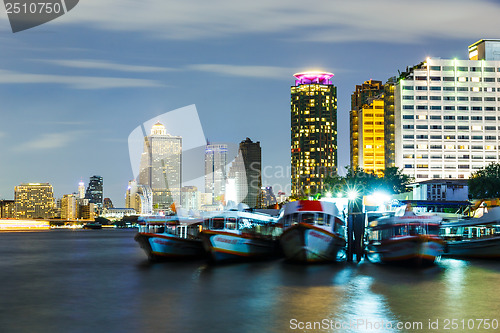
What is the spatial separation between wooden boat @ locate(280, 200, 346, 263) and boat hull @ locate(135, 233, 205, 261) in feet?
35.9

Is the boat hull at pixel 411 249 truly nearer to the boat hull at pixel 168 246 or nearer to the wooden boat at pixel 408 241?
the wooden boat at pixel 408 241

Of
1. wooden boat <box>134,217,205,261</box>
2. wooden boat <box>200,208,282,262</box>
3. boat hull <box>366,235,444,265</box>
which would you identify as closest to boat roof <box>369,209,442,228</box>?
boat hull <box>366,235,444,265</box>

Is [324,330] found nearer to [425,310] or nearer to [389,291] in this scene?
[425,310]

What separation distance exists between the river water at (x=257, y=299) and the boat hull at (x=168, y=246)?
2680 millimetres

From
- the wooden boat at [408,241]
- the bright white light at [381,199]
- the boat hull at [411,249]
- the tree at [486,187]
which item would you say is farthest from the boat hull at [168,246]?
the tree at [486,187]

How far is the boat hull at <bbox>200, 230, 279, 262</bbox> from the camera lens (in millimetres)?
54281

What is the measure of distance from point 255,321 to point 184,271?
22678 millimetres

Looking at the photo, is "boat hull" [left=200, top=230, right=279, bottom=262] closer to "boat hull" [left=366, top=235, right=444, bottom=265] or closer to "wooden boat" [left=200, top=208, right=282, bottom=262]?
"wooden boat" [left=200, top=208, right=282, bottom=262]

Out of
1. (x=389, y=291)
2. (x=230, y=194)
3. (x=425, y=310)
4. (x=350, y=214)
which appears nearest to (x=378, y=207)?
(x=350, y=214)

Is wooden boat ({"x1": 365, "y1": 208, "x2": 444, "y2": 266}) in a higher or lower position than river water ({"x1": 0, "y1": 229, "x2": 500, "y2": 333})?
higher

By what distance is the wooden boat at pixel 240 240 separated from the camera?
179ft

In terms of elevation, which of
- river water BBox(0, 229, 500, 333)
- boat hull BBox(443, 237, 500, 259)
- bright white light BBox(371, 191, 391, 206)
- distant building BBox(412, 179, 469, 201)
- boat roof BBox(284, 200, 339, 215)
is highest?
distant building BBox(412, 179, 469, 201)

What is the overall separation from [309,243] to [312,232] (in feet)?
5.13

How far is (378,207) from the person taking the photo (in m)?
76.1
